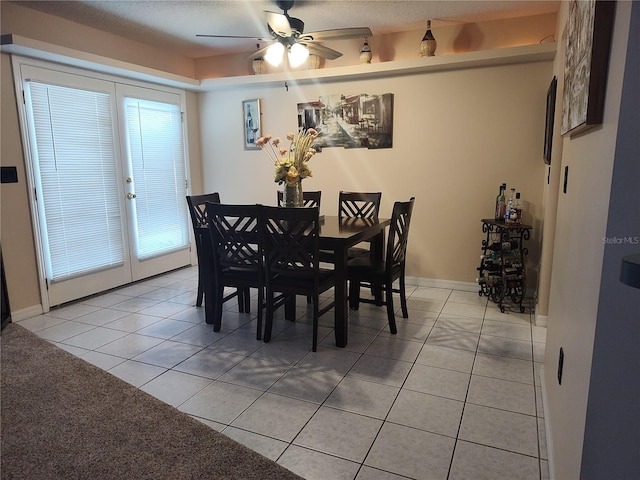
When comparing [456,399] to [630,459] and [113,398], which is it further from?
[113,398]

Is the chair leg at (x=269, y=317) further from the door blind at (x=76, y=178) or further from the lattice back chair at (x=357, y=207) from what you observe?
the door blind at (x=76, y=178)

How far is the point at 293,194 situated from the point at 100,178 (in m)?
2.13

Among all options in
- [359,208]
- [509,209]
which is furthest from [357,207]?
[509,209]

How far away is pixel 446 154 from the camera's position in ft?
13.3

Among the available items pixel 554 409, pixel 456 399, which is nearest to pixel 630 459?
pixel 554 409

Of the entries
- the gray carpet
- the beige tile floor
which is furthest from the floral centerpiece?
the gray carpet

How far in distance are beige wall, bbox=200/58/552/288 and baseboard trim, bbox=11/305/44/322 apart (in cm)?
289

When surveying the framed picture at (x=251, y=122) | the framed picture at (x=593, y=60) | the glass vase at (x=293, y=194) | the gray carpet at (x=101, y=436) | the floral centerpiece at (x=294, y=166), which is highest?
the framed picture at (x=251, y=122)

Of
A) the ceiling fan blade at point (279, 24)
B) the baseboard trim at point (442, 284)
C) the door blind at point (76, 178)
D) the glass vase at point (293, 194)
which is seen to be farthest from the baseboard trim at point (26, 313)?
the baseboard trim at point (442, 284)

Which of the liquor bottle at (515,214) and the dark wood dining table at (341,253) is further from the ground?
the liquor bottle at (515,214)

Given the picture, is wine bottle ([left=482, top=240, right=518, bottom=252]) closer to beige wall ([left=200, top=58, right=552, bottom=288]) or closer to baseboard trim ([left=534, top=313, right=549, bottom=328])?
beige wall ([left=200, top=58, right=552, bottom=288])

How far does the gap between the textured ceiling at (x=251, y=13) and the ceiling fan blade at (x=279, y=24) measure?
1.62 ft

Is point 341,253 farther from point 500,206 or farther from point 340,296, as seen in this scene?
point 500,206

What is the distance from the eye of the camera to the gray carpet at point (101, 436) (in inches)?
67.5
